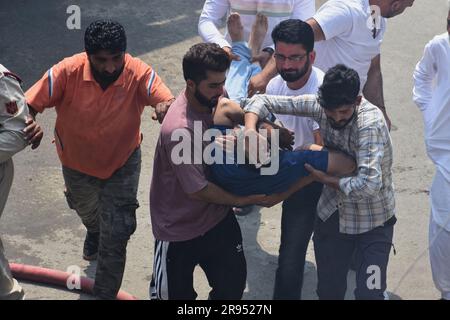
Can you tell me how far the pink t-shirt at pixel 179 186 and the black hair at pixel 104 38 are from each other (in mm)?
620

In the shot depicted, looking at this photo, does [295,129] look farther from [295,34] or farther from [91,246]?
[91,246]

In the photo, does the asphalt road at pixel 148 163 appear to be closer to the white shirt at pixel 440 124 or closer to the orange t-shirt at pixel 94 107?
the white shirt at pixel 440 124

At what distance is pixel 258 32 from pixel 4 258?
2504mm

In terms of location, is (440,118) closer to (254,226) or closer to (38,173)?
(254,226)

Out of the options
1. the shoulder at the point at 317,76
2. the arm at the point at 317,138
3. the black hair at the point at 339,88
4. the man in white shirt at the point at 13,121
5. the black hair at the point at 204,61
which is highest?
the black hair at the point at 204,61

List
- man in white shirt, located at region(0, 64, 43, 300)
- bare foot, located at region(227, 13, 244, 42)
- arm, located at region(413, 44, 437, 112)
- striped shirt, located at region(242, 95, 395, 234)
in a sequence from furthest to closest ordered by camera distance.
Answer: bare foot, located at region(227, 13, 244, 42), arm, located at region(413, 44, 437, 112), man in white shirt, located at region(0, 64, 43, 300), striped shirt, located at region(242, 95, 395, 234)

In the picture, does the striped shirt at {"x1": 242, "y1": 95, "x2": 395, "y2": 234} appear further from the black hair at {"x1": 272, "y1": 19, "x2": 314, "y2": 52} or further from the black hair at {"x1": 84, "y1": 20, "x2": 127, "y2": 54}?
the black hair at {"x1": 84, "y1": 20, "x2": 127, "y2": 54}

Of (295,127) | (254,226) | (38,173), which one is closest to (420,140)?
(254,226)

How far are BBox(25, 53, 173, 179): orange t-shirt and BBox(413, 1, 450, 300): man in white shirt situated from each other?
1806 millimetres

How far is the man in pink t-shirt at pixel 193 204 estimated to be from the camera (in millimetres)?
5848

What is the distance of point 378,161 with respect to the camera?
593 centimetres

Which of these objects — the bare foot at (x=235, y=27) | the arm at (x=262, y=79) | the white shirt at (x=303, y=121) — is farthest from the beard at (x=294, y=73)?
the bare foot at (x=235, y=27)

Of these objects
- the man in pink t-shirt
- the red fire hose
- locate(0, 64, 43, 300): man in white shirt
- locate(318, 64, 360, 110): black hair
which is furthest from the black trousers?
locate(0, 64, 43, 300): man in white shirt

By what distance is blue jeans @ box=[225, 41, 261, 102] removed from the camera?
271 inches
